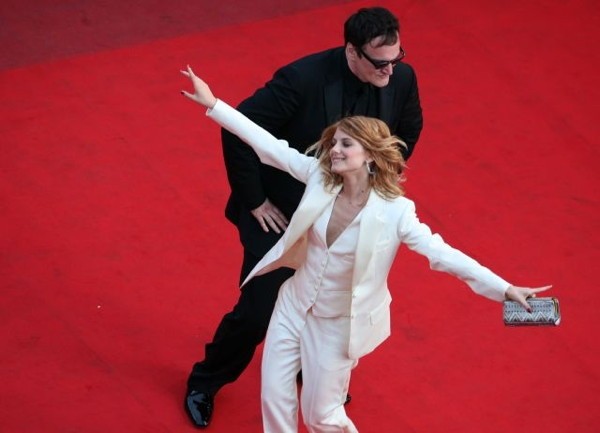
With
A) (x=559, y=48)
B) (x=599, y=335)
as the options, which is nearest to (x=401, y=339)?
(x=599, y=335)

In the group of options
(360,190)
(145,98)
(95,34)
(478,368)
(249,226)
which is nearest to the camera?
(360,190)

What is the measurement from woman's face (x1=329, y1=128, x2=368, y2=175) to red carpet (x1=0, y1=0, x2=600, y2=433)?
4.48 ft

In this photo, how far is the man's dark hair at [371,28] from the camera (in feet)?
15.2

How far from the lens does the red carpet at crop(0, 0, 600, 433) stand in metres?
5.49

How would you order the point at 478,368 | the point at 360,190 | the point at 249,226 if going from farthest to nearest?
the point at 478,368, the point at 249,226, the point at 360,190

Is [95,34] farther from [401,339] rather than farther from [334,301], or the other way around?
[334,301]

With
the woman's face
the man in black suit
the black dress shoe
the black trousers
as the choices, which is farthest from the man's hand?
Result: the black dress shoe

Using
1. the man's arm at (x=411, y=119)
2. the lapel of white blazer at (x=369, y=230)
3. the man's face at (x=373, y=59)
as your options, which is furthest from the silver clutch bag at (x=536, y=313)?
the man's arm at (x=411, y=119)

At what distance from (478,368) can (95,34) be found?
3.30m

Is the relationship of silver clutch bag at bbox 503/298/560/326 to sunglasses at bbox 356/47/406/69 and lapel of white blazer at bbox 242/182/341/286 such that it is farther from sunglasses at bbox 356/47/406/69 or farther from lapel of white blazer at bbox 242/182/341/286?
sunglasses at bbox 356/47/406/69

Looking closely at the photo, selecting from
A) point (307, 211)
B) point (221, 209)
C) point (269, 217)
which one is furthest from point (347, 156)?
point (221, 209)

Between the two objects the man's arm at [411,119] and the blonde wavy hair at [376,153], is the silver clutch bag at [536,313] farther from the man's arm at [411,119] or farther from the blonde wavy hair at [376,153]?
the man's arm at [411,119]

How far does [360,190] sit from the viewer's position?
457 cm

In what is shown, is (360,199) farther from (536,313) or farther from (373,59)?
(536,313)
